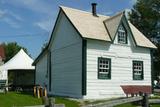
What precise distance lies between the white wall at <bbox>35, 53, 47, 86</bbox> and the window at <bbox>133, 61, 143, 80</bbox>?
9.42 metres

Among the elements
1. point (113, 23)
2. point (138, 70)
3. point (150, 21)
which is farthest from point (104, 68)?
point (150, 21)

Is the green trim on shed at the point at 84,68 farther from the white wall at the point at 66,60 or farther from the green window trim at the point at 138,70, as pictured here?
the green window trim at the point at 138,70

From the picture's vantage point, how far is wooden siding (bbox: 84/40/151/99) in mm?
27234

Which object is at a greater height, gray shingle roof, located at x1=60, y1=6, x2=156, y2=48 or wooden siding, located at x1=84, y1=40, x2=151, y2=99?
gray shingle roof, located at x1=60, y1=6, x2=156, y2=48

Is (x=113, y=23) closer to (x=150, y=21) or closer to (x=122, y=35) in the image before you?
(x=122, y=35)

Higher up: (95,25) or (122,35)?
(95,25)

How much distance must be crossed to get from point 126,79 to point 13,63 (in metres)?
18.6

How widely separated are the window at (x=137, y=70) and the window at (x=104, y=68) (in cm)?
309

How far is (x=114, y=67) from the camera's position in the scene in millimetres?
28828

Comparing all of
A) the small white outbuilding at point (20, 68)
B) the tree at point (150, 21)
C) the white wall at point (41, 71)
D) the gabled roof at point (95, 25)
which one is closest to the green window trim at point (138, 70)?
the gabled roof at point (95, 25)

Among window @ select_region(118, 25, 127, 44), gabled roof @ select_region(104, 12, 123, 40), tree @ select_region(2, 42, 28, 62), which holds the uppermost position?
tree @ select_region(2, 42, 28, 62)

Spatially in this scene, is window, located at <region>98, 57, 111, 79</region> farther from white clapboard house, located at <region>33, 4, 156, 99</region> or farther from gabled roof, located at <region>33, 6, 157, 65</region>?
gabled roof, located at <region>33, 6, 157, 65</region>

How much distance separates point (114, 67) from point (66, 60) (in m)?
4.05

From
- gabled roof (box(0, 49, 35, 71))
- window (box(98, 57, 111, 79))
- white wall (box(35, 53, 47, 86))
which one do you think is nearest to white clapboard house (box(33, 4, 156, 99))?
window (box(98, 57, 111, 79))
